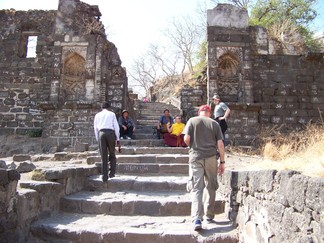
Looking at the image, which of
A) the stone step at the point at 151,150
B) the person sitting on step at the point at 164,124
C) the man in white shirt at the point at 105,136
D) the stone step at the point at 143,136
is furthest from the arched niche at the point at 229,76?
the man in white shirt at the point at 105,136

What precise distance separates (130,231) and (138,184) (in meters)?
1.90

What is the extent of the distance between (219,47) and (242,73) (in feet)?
4.17

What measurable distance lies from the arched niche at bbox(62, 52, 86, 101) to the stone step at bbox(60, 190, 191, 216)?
22.3ft

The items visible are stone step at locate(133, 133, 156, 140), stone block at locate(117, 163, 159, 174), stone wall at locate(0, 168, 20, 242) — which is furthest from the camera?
stone step at locate(133, 133, 156, 140)

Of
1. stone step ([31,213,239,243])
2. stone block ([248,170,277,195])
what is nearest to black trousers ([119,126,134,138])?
stone step ([31,213,239,243])

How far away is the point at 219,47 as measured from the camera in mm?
11766

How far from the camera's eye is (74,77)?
11898 mm

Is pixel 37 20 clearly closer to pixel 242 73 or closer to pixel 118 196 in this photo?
pixel 242 73

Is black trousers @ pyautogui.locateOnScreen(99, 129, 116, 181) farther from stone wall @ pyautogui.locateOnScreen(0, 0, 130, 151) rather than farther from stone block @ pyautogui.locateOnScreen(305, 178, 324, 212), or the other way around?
stone wall @ pyautogui.locateOnScreen(0, 0, 130, 151)

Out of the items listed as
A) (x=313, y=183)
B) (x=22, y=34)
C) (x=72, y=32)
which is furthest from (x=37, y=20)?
(x=313, y=183)

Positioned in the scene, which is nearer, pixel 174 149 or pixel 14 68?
pixel 174 149

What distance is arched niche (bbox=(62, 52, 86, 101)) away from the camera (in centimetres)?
1174

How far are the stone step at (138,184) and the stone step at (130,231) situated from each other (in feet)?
4.25

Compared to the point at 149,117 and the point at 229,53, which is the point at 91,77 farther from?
the point at 229,53
